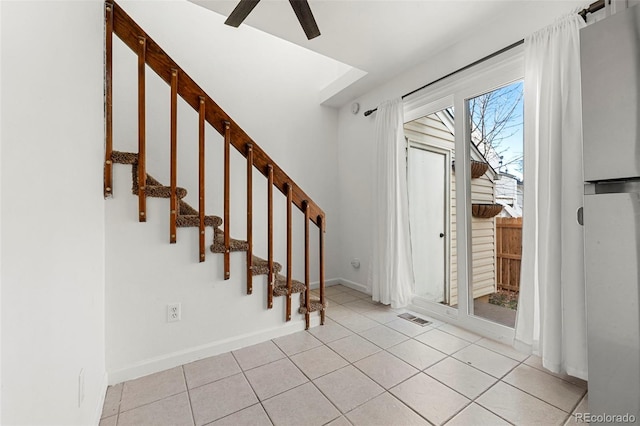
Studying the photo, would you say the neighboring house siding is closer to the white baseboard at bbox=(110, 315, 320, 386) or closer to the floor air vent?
the floor air vent

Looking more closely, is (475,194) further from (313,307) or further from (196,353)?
(196,353)

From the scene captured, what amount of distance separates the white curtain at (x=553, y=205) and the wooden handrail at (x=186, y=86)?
1779mm

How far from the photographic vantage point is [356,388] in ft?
5.38

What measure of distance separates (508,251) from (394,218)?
1051mm

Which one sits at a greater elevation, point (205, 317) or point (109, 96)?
point (109, 96)

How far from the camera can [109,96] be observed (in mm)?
1707

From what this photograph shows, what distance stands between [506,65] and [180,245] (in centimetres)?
285

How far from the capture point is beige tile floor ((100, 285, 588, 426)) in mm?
1416

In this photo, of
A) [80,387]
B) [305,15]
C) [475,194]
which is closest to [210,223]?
[80,387]

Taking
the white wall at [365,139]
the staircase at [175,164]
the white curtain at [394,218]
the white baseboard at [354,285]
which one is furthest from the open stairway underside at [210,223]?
the white wall at [365,139]

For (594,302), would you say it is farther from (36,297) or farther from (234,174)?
(234,174)

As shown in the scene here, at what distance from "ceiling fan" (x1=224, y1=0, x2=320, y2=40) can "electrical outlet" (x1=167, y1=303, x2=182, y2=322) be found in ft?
6.67

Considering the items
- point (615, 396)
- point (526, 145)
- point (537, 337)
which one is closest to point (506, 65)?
point (526, 145)

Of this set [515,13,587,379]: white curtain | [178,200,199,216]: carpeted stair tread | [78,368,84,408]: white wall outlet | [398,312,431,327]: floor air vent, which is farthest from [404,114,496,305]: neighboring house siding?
[78,368,84,408]: white wall outlet
